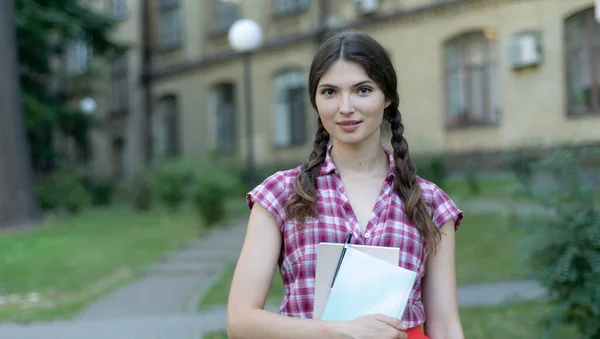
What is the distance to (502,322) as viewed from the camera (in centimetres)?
702

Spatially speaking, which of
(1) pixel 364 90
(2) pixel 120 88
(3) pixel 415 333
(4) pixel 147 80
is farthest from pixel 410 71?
(3) pixel 415 333

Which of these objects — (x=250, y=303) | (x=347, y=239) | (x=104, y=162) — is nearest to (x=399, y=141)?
(x=347, y=239)

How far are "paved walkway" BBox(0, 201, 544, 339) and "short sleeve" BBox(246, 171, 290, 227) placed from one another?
4266 millimetres

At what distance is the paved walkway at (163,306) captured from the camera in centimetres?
773

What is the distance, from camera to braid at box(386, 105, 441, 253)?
2.09m

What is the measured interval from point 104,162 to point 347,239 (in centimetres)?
3297

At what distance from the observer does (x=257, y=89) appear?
2552 cm

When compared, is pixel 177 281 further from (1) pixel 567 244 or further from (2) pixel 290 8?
(2) pixel 290 8

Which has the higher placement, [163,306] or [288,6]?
[288,6]

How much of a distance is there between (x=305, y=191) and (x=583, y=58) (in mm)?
16211

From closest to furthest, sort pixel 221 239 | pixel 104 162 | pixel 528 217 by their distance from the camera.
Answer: pixel 528 217 → pixel 221 239 → pixel 104 162

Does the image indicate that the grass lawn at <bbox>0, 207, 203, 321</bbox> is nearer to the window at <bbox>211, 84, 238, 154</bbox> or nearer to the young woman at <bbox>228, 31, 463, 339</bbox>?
the young woman at <bbox>228, 31, 463, 339</bbox>

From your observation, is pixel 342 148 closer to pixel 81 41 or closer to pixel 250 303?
pixel 250 303

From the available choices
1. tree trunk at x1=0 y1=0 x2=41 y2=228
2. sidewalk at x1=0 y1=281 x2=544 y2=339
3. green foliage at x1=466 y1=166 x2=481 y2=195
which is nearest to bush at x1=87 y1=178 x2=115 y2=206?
tree trunk at x1=0 y1=0 x2=41 y2=228
